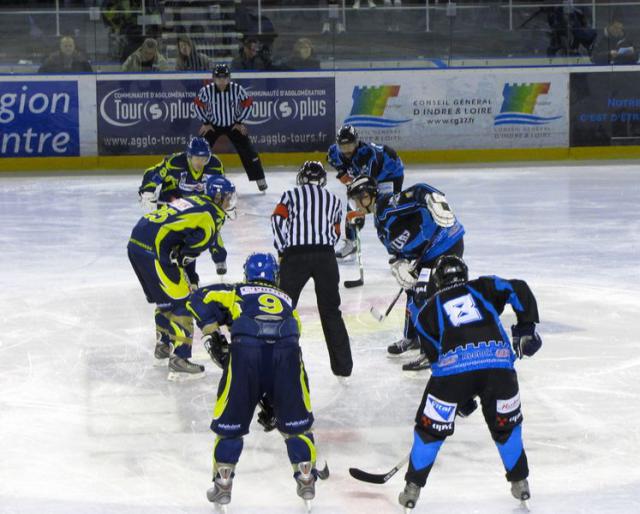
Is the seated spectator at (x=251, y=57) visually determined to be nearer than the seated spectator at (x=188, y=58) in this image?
No

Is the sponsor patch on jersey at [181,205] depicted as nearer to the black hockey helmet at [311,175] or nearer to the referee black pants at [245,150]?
the black hockey helmet at [311,175]

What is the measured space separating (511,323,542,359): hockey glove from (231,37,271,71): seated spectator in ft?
36.7

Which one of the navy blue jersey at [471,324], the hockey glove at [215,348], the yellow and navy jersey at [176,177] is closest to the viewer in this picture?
the navy blue jersey at [471,324]

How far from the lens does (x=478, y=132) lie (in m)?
15.9

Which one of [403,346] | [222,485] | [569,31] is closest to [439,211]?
[403,346]

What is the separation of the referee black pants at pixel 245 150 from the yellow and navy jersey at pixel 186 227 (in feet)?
22.5

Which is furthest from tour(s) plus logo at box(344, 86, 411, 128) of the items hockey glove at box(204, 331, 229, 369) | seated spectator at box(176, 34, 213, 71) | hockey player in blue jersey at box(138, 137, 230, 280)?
hockey glove at box(204, 331, 229, 369)

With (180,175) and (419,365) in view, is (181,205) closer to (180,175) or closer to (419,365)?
(419,365)

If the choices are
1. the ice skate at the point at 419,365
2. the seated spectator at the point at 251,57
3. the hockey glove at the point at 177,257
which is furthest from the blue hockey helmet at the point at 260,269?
the seated spectator at the point at 251,57

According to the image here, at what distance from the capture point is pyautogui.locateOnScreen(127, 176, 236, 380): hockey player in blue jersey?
6.75 m

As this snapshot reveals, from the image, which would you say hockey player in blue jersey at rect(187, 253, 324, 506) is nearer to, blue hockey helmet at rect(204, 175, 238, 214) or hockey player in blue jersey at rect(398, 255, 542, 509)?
hockey player in blue jersey at rect(398, 255, 542, 509)

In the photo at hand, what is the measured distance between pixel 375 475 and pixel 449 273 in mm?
897

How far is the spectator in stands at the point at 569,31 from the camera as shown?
16031 mm

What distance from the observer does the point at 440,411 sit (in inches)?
185
